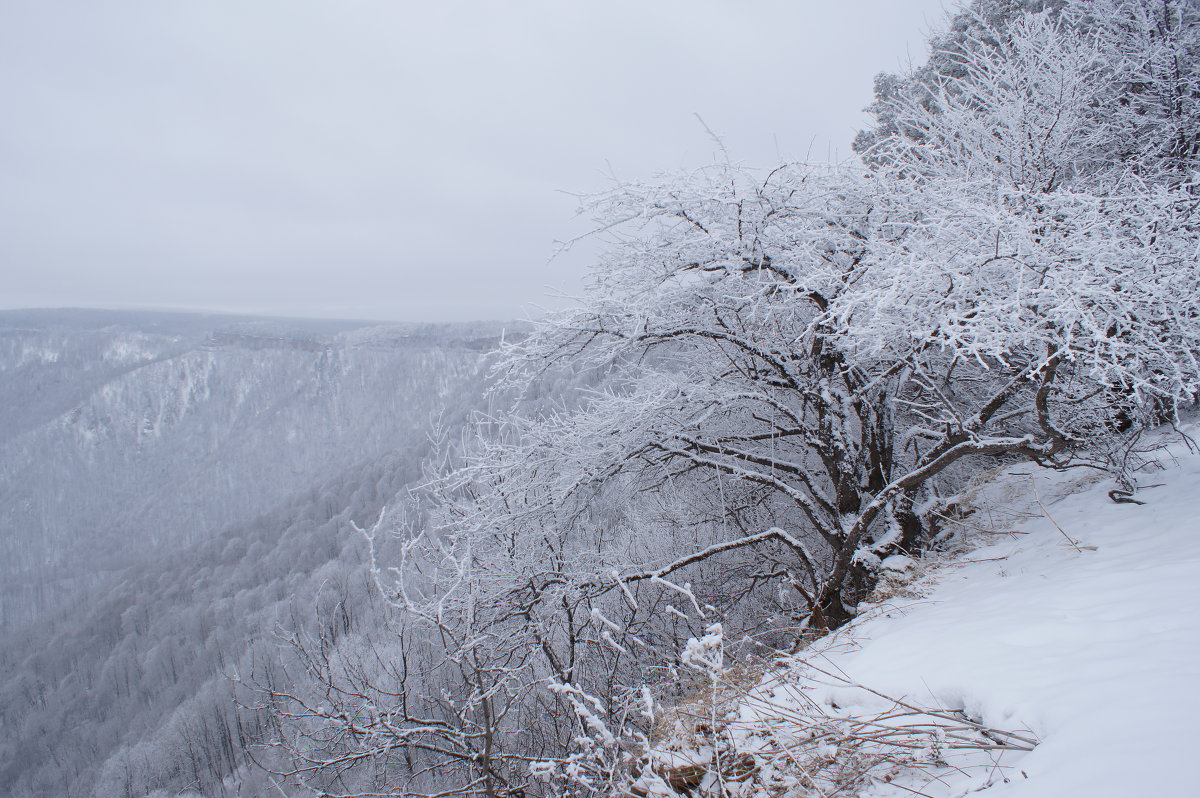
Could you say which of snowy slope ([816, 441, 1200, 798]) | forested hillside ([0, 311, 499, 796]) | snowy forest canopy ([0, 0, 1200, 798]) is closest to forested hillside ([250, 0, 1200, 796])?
snowy forest canopy ([0, 0, 1200, 798])

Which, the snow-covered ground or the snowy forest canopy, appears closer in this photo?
the snow-covered ground

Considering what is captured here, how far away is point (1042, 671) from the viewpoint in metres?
2.06

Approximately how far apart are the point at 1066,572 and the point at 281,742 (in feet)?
16.1

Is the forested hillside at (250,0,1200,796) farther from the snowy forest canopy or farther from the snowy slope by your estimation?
the snowy slope

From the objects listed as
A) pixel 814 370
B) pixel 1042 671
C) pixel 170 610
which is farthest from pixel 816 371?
pixel 170 610

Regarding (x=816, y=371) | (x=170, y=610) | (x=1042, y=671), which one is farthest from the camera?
(x=170, y=610)

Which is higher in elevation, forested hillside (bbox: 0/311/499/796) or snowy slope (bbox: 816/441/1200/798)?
snowy slope (bbox: 816/441/1200/798)

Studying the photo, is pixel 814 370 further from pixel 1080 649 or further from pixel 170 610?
pixel 170 610

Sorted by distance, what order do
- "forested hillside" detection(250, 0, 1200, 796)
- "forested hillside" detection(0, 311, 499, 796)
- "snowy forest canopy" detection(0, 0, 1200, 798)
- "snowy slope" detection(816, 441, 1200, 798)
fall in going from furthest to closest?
"forested hillside" detection(0, 311, 499, 796) < "forested hillside" detection(250, 0, 1200, 796) < "snowy forest canopy" detection(0, 0, 1200, 798) < "snowy slope" detection(816, 441, 1200, 798)

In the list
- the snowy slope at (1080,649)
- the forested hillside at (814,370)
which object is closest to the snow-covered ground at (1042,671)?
the snowy slope at (1080,649)

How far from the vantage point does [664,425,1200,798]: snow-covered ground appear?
62.1 inches

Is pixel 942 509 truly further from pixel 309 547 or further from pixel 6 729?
pixel 6 729

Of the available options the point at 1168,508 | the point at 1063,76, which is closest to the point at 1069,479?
the point at 1168,508

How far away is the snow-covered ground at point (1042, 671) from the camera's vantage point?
158cm
